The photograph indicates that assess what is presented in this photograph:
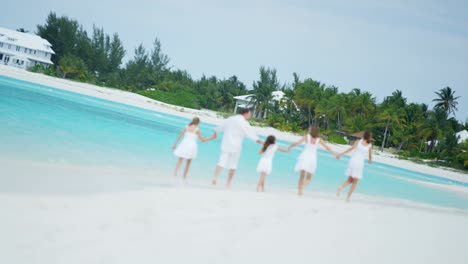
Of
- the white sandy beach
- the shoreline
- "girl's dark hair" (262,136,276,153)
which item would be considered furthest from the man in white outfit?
the shoreline

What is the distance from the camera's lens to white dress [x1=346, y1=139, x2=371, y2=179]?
34.2ft

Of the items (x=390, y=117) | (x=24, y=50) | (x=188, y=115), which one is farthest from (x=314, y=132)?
(x=24, y=50)

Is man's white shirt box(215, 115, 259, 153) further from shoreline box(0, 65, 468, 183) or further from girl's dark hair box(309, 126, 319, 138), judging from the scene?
shoreline box(0, 65, 468, 183)

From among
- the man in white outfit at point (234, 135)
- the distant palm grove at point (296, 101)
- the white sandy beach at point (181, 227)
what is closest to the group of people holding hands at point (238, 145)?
the man in white outfit at point (234, 135)

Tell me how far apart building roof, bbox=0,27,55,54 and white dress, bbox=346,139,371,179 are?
6875 centimetres

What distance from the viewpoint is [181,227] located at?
17.9 ft

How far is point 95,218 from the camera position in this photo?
522 cm

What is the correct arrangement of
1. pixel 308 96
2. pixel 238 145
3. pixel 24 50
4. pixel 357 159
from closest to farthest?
1. pixel 238 145
2. pixel 357 159
3. pixel 308 96
4. pixel 24 50

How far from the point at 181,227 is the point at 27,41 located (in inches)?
2934

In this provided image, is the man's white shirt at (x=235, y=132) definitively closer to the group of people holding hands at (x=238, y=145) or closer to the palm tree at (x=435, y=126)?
the group of people holding hands at (x=238, y=145)

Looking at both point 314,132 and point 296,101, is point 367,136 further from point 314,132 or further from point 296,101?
point 296,101

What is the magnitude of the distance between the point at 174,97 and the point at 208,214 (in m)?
61.2

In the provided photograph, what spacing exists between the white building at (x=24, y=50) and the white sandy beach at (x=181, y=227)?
6862 cm

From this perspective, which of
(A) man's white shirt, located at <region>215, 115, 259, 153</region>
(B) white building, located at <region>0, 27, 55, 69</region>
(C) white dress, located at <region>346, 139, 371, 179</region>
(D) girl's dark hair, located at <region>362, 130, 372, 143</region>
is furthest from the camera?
(B) white building, located at <region>0, 27, 55, 69</region>
